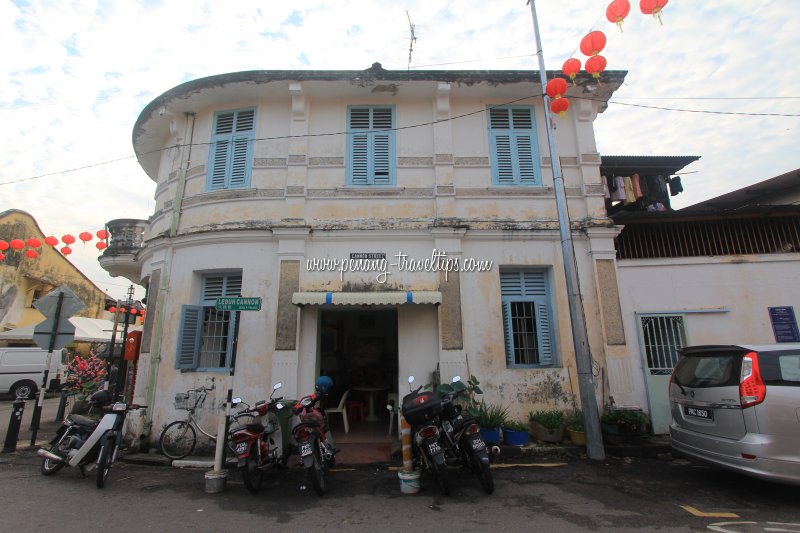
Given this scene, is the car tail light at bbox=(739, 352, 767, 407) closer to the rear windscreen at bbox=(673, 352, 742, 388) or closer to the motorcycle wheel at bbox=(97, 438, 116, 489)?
the rear windscreen at bbox=(673, 352, 742, 388)

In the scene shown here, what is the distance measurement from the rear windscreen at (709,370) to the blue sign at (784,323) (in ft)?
11.8

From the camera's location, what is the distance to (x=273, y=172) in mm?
8289

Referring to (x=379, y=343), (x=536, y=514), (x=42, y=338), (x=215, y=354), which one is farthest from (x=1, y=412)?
(x=536, y=514)

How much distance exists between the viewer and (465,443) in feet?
16.7

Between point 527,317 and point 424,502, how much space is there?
13.8 ft

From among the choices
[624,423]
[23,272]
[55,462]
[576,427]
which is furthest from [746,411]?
[23,272]

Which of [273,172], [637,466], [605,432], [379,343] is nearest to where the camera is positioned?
[637,466]

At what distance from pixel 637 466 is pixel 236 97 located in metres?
10.3

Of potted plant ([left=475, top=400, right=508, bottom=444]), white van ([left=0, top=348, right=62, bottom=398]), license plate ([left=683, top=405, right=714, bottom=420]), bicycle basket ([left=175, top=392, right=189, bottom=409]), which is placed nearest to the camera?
license plate ([left=683, top=405, right=714, bottom=420])

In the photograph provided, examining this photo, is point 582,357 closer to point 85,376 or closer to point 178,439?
point 178,439

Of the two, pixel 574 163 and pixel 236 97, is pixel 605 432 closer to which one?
pixel 574 163

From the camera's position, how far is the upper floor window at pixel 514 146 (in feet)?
27.6

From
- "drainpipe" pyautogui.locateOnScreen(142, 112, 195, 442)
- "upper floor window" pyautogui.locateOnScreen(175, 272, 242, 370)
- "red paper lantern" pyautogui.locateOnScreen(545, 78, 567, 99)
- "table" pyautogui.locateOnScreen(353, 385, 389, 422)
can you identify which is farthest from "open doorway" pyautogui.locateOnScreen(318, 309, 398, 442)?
"red paper lantern" pyautogui.locateOnScreen(545, 78, 567, 99)

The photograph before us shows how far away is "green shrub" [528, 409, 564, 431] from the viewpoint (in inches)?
271
